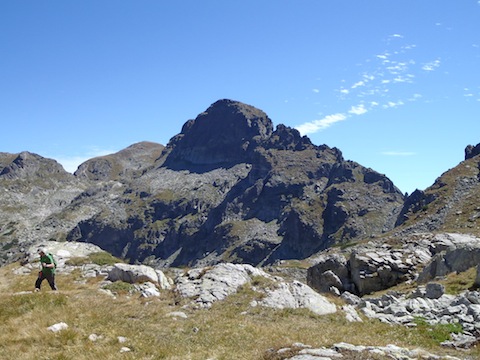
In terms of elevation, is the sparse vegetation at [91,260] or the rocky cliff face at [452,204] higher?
the rocky cliff face at [452,204]

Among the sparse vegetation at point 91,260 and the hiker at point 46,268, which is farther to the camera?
the sparse vegetation at point 91,260

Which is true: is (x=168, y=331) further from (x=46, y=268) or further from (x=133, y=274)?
(x=133, y=274)

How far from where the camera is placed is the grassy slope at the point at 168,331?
43.6 feet

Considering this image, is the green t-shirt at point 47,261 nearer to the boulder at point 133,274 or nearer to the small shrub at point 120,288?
the small shrub at point 120,288

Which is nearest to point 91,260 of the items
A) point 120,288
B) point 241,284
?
point 120,288

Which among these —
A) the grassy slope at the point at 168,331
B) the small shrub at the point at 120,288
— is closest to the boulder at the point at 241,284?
the grassy slope at the point at 168,331

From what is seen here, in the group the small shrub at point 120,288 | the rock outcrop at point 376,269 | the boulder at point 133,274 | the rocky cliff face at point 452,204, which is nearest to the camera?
the small shrub at point 120,288

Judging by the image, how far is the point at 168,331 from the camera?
671 inches

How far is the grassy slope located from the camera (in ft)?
43.6

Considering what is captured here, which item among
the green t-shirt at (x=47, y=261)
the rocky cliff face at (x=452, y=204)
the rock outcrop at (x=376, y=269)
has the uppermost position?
the rocky cliff face at (x=452, y=204)

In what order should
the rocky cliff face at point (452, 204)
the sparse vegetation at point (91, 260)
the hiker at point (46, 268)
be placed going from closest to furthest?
the hiker at point (46, 268)
the sparse vegetation at point (91, 260)
the rocky cliff face at point (452, 204)

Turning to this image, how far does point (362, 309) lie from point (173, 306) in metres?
11.7

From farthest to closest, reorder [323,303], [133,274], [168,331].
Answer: [133,274] < [323,303] < [168,331]

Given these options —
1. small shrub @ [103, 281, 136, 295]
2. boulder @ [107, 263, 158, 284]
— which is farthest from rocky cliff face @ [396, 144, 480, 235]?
small shrub @ [103, 281, 136, 295]
